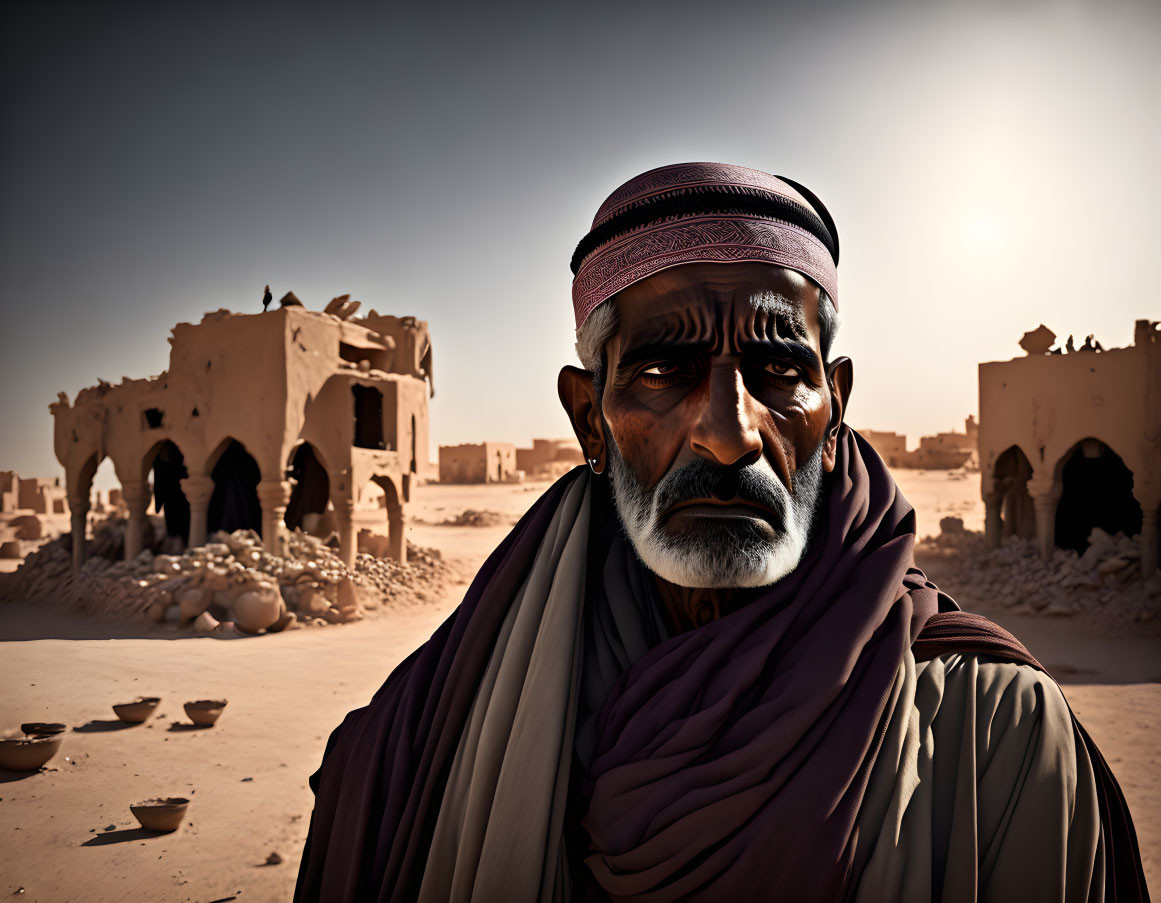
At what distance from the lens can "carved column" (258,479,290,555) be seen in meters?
12.7

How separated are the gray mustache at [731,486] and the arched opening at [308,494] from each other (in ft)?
50.0

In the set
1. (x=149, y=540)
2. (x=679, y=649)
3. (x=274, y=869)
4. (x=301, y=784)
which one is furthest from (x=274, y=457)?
(x=679, y=649)

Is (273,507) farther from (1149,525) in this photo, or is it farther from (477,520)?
(1149,525)

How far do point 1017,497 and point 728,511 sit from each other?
56.5 feet

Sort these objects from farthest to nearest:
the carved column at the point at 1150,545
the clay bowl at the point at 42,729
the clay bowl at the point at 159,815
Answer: the carved column at the point at 1150,545 < the clay bowl at the point at 42,729 < the clay bowl at the point at 159,815

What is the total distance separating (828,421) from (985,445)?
15277 millimetres

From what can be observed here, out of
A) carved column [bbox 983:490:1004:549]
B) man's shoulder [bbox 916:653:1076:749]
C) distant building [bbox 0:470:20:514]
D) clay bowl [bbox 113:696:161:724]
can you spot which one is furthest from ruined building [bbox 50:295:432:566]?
distant building [bbox 0:470:20:514]

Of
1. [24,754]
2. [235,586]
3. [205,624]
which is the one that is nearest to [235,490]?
[235,586]

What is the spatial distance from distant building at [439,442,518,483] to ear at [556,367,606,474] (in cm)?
3617

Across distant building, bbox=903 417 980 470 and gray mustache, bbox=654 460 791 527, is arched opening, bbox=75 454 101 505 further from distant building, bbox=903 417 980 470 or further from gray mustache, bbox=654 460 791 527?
distant building, bbox=903 417 980 470

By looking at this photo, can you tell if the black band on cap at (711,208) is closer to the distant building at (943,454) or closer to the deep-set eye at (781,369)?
the deep-set eye at (781,369)

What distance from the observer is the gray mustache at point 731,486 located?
134cm

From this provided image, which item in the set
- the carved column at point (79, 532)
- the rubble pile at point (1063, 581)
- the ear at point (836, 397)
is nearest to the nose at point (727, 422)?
the ear at point (836, 397)

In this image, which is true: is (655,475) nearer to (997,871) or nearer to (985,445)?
(997,871)
